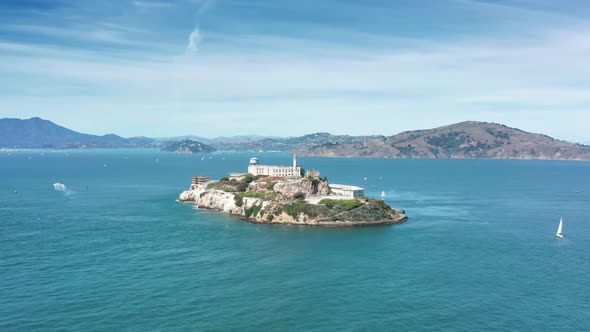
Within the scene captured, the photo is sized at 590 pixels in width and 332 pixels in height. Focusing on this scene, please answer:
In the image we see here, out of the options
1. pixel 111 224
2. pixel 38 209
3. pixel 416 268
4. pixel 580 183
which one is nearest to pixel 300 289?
pixel 416 268

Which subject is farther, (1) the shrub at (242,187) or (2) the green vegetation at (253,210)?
(1) the shrub at (242,187)

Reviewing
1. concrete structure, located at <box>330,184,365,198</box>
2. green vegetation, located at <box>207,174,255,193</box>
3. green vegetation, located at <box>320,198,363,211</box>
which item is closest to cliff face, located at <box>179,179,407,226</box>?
green vegetation, located at <box>320,198,363,211</box>

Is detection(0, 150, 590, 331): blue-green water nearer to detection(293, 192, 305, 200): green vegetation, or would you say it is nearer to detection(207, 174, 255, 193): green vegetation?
detection(207, 174, 255, 193): green vegetation

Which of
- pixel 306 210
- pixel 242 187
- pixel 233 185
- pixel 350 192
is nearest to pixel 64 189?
pixel 233 185

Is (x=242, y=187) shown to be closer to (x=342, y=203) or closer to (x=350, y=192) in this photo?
(x=350, y=192)

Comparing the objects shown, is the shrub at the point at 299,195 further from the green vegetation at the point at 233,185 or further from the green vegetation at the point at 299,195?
the green vegetation at the point at 233,185

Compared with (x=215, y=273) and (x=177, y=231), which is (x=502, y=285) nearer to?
(x=215, y=273)

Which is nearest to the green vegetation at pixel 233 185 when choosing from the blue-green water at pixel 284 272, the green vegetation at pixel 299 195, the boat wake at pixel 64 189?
the blue-green water at pixel 284 272
